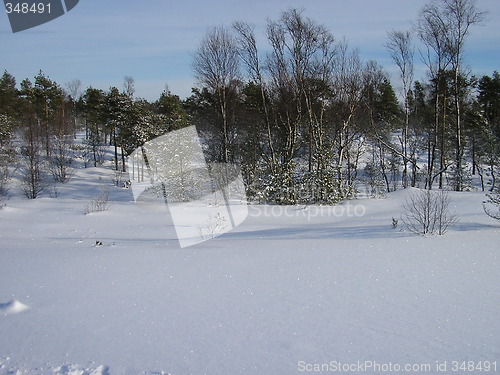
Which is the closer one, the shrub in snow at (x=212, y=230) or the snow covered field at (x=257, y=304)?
the snow covered field at (x=257, y=304)

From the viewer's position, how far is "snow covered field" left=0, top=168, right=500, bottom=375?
3.47 metres

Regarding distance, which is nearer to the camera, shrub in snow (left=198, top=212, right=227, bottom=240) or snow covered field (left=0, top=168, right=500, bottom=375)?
snow covered field (left=0, top=168, right=500, bottom=375)

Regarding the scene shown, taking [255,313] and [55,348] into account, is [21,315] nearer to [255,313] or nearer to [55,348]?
[55,348]

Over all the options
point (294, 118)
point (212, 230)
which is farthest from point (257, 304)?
point (294, 118)

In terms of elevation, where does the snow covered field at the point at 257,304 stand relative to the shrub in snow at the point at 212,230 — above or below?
above

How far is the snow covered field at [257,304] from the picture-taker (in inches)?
136

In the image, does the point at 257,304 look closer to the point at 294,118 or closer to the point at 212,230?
the point at 212,230

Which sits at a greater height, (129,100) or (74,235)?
(129,100)

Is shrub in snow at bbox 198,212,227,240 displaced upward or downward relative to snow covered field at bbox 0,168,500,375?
downward

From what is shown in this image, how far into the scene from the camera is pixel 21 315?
459 cm

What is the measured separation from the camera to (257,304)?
474cm

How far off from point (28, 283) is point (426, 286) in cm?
630

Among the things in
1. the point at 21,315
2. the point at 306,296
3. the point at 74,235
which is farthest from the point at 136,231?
the point at 306,296

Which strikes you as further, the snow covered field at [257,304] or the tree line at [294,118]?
the tree line at [294,118]
